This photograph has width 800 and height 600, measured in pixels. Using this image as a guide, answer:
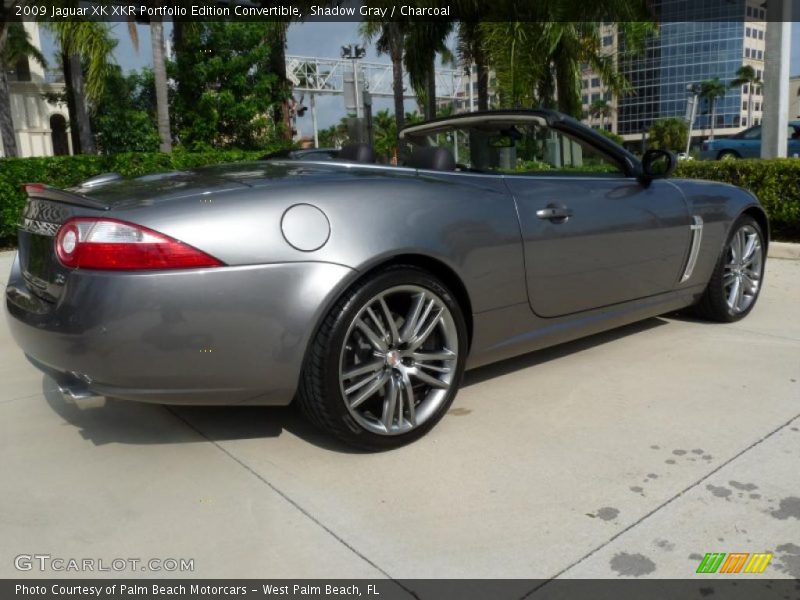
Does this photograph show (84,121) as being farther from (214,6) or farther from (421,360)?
(421,360)

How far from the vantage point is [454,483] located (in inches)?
98.2

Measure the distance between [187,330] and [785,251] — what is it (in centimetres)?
661

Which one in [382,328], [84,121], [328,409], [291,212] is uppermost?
[84,121]

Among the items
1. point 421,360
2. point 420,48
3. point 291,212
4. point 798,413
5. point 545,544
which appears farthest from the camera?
point 420,48

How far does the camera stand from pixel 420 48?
18.1 meters

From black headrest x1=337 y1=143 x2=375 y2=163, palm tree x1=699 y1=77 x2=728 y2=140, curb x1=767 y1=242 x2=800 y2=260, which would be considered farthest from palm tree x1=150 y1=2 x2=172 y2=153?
palm tree x1=699 y1=77 x2=728 y2=140

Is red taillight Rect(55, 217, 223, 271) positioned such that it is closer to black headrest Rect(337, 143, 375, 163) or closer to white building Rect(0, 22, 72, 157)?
black headrest Rect(337, 143, 375, 163)

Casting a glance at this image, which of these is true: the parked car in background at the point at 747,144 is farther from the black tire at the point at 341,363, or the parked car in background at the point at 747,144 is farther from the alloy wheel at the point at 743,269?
the black tire at the point at 341,363

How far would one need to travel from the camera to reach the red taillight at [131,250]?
89.7 inches

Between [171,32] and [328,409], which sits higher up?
[171,32]

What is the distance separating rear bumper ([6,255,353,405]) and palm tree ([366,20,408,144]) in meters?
15.2
